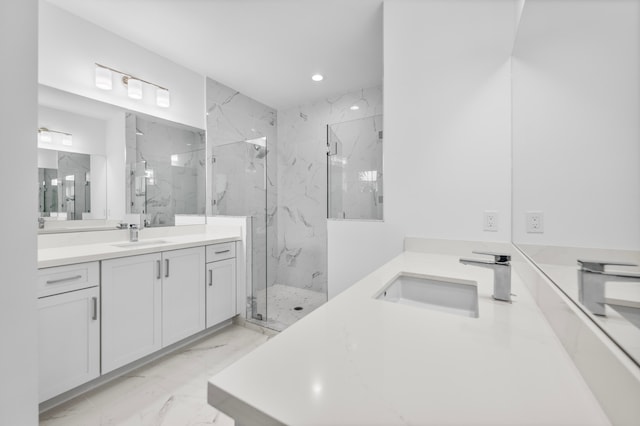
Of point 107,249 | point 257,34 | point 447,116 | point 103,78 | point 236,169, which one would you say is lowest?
point 107,249

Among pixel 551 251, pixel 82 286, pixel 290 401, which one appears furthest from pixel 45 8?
pixel 551 251

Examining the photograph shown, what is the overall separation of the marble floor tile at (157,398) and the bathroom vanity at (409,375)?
1.32 metres

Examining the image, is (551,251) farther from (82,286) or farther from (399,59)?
(82,286)

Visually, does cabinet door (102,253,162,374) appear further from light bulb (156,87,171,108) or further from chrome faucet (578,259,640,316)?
chrome faucet (578,259,640,316)

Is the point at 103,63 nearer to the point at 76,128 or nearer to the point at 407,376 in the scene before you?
the point at 76,128

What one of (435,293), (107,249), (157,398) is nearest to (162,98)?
(107,249)

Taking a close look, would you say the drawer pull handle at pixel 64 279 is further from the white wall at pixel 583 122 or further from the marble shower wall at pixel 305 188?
the marble shower wall at pixel 305 188

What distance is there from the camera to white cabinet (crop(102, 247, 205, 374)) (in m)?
1.70

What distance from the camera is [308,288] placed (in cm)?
372

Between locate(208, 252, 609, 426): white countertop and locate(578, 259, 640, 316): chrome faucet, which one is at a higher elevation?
locate(578, 259, 640, 316): chrome faucet

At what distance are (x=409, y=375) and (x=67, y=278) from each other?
1906 mm

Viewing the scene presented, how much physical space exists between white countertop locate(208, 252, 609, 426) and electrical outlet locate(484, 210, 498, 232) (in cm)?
96

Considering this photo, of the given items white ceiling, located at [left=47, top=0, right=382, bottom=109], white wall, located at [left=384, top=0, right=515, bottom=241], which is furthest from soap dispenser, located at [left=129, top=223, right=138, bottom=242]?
white wall, located at [left=384, top=0, right=515, bottom=241]

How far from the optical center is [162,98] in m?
2.56
